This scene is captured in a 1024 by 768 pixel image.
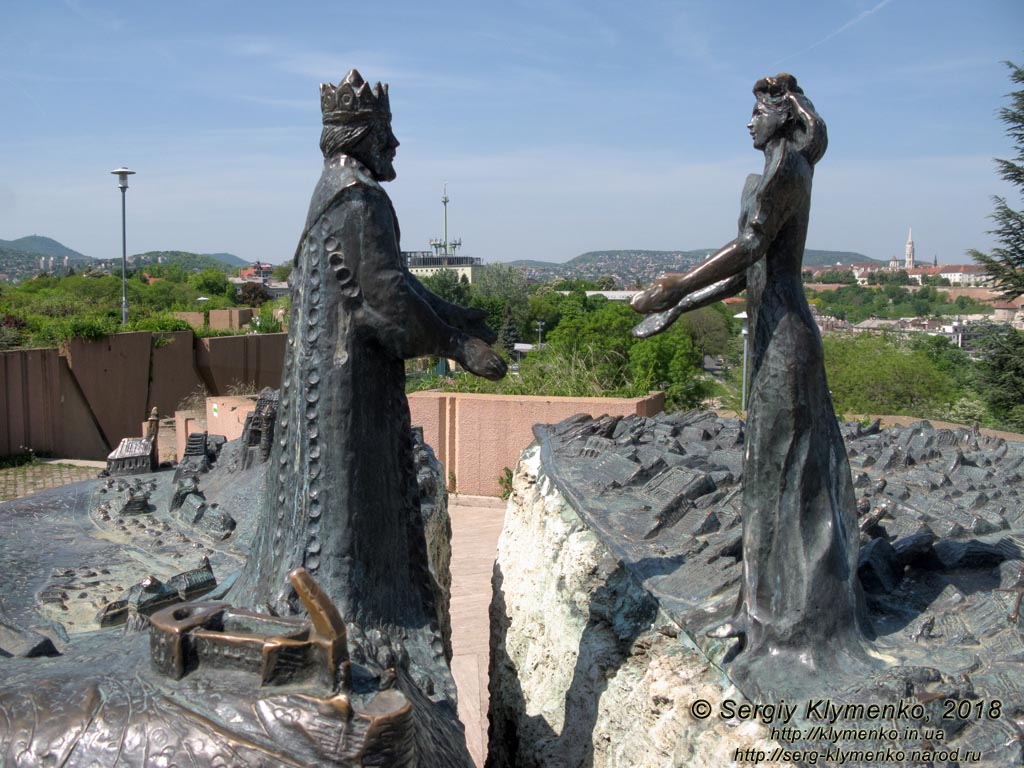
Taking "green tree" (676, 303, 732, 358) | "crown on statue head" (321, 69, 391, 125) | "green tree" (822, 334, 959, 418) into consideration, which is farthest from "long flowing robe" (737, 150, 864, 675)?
"green tree" (676, 303, 732, 358)

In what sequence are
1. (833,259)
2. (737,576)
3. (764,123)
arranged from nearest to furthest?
(764,123)
(737,576)
(833,259)

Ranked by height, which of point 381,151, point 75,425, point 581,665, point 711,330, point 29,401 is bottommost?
point 581,665

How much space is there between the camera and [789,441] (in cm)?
293

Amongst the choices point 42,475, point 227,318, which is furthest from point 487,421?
point 227,318

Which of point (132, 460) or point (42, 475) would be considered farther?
point (42, 475)

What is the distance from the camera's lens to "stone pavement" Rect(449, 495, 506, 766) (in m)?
5.51

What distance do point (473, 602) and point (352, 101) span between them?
524 cm

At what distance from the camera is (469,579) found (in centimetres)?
775

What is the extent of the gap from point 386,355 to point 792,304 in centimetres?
135

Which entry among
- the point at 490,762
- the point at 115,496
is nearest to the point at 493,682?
the point at 490,762

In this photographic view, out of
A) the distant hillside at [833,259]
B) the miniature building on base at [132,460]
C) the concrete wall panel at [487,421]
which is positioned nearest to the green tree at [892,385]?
the concrete wall panel at [487,421]

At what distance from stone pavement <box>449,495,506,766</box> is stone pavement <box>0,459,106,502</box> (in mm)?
4477

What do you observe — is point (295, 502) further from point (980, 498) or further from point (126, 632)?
point (980, 498)

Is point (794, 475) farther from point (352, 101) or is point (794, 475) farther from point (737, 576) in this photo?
point (352, 101)
